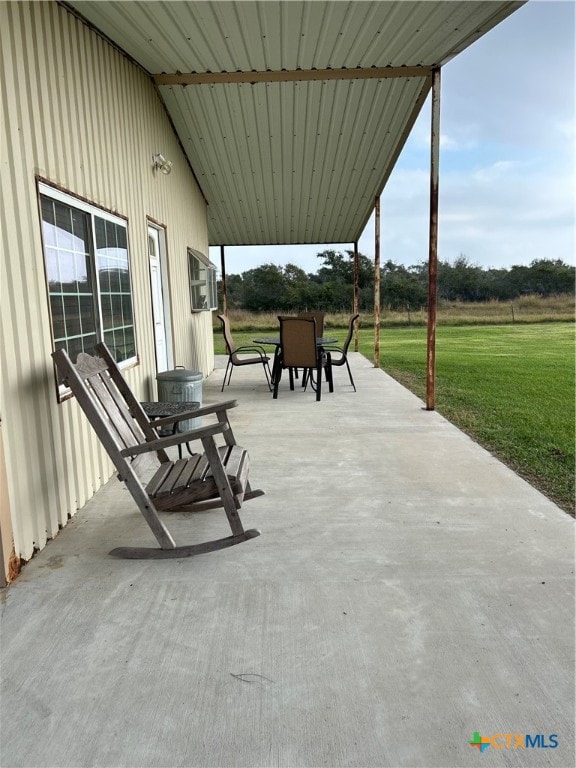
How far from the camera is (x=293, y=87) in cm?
543

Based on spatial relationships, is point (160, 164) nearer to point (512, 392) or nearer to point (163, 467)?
point (163, 467)

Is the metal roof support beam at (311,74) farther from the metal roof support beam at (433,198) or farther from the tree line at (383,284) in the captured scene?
the tree line at (383,284)

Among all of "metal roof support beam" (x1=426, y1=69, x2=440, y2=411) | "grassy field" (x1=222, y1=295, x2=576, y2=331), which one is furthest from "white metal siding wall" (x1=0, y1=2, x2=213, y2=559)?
"grassy field" (x1=222, y1=295, x2=576, y2=331)

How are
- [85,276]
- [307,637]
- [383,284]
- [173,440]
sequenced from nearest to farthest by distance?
[307,637] → [173,440] → [85,276] → [383,284]

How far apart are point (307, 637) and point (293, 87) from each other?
17.0ft

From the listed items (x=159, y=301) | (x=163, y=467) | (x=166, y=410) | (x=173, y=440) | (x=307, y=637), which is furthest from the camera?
(x=159, y=301)

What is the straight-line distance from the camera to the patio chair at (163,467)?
7.70 ft

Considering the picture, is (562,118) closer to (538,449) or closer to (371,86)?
(371,86)

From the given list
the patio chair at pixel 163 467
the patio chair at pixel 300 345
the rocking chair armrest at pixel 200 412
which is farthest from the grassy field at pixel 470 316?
the patio chair at pixel 163 467

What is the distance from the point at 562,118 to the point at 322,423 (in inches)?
1048

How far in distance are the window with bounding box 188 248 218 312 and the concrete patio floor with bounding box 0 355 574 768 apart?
4870 millimetres

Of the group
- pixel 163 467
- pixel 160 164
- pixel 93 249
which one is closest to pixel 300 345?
pixel 160 164

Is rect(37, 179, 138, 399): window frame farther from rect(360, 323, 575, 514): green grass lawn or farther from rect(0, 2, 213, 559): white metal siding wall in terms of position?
rect(360, 323, 575, 514): green grass lawn

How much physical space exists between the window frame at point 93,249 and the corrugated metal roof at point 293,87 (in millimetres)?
1210
